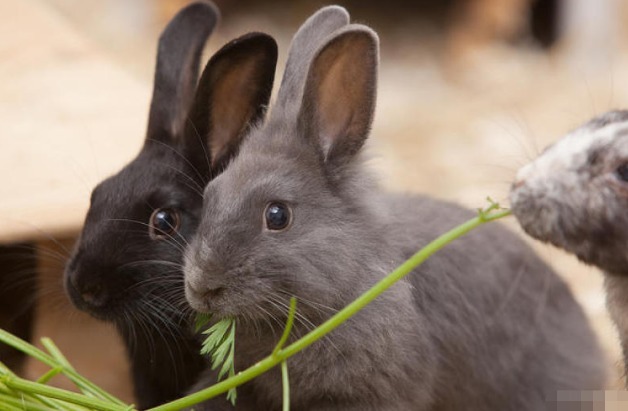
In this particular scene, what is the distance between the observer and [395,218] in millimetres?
2744

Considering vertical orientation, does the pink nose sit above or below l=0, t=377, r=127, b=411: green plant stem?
above

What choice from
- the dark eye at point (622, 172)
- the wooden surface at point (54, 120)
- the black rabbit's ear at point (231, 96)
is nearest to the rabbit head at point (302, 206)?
the black rabbit's ear at point (231, 96)

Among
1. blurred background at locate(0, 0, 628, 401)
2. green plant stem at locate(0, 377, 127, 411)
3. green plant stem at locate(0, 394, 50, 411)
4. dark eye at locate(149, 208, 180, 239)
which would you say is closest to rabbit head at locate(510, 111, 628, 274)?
blurred background at locate(0, 0, 628, 401)

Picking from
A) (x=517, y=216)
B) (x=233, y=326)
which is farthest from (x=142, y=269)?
(x=517, y=216)

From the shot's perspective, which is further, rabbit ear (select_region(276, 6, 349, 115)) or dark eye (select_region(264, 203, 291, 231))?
rabbit ear (select_region(276, 6, 349, 115))

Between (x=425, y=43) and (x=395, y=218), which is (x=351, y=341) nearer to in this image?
(x=395, y=218)

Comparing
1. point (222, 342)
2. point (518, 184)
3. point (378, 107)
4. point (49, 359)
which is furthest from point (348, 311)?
point (378, 107)

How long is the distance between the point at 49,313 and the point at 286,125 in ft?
4.09

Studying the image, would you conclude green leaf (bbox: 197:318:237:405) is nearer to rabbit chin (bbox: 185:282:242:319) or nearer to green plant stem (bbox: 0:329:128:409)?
rabbit chin (bbox: 185:282:242:319)

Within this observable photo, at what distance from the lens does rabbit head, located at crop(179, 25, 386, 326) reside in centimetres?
233

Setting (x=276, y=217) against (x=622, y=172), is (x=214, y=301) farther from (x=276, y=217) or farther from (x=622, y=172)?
(x=622, y=172)

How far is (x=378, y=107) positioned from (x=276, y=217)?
365cm

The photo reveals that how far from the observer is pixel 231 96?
283 centimetres

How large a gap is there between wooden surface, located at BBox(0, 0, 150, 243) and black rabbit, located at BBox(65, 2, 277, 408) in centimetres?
45
